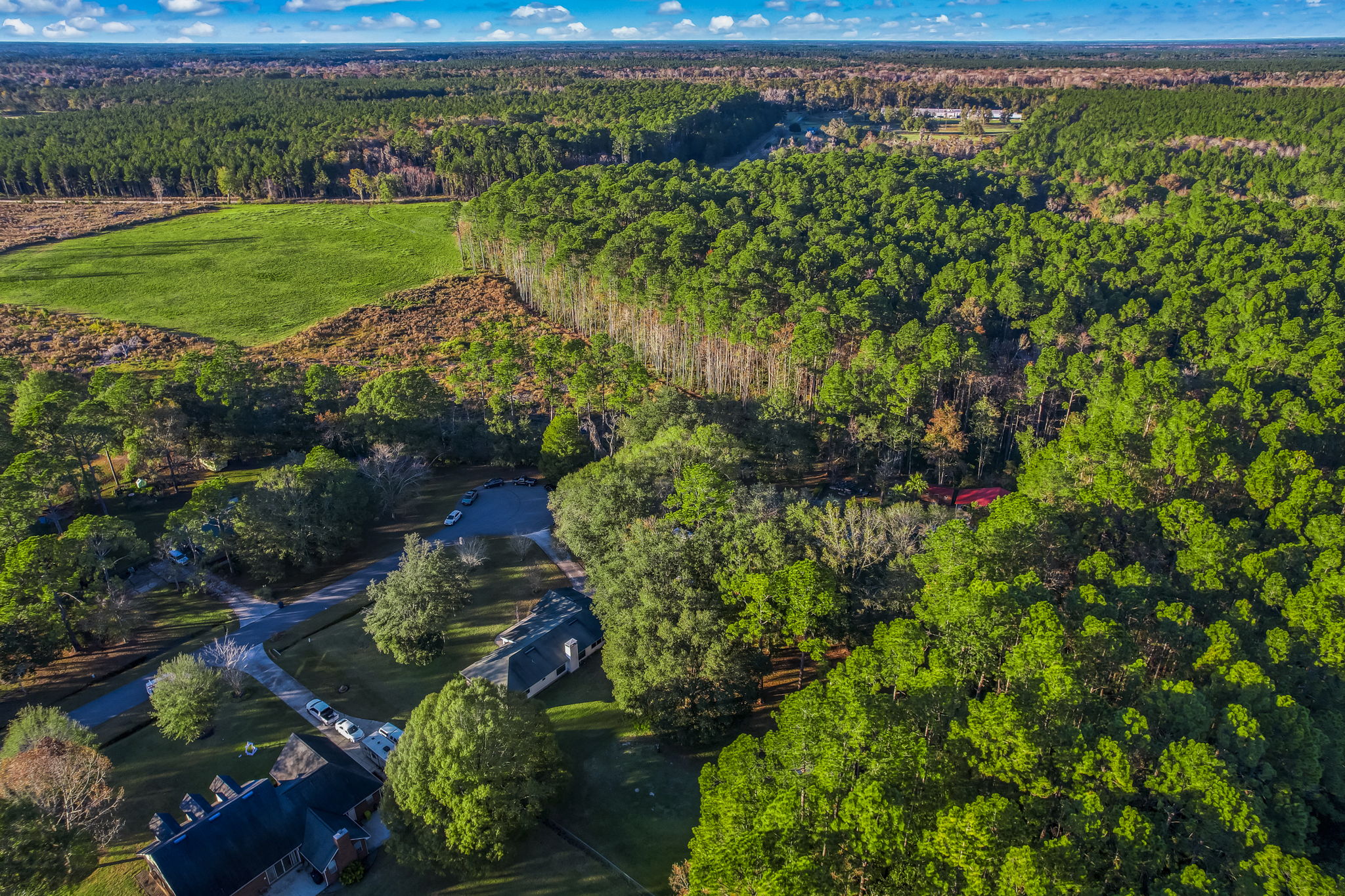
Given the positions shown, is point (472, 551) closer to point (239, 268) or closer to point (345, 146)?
point (239, 268)

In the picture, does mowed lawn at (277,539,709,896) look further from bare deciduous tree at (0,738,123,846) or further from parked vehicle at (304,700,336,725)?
bare deciduous tree at (0,738,123,846)

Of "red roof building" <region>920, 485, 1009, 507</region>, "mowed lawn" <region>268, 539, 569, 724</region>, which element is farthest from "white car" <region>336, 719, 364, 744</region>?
"red roof building" <region>920, 485, 1009, 507</region>

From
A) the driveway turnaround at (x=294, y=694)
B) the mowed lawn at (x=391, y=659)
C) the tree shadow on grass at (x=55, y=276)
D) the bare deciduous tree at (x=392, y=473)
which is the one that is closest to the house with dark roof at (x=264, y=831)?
the driveway turnaround at (x=294, y=694)

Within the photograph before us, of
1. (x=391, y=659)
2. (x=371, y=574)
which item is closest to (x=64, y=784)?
(x=391, y=659)

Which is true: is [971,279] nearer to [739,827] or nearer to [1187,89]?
[739,827]

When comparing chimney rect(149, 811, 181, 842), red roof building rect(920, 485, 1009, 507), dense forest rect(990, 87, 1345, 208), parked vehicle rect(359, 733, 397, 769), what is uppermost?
dense forest rect(990, 87, 1345, 208)

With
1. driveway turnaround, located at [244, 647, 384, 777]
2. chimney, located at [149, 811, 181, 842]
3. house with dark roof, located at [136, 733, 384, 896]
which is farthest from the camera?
driveway turnaround, located at [244, 647, 384, 777]

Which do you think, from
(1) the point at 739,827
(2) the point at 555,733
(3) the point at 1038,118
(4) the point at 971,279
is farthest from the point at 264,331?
(3) the point at 1038,118
